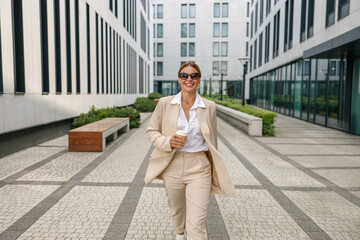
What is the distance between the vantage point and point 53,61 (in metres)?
11.0

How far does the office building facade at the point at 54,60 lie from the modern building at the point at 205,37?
36048 mm

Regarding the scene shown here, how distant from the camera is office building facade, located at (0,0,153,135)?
838 centimetres

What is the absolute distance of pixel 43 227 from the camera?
3.88 metres

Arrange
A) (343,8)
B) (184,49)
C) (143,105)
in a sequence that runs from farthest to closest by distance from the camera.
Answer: (184,49) < (143,105) < (343,8)

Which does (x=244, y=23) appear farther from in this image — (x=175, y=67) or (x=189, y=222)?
(x=189, y=222)

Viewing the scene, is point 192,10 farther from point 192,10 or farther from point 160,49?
point 160,49

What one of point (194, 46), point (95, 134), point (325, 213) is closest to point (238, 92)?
point (194, 46)

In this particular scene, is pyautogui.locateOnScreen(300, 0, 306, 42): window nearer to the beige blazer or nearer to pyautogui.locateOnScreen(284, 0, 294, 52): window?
pyautogui.locateOnScreen(284, 0, 294, 52): window

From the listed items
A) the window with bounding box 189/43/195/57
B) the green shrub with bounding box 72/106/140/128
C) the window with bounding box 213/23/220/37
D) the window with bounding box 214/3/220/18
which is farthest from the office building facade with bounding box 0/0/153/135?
the window with bounding box 214/3/220/18

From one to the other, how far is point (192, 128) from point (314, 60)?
1646 centimetres

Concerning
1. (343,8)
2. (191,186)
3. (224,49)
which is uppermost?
(224,49)

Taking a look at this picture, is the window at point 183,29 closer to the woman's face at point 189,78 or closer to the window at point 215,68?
the window at point 215,68

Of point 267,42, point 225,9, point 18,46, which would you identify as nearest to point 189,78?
point 18,46

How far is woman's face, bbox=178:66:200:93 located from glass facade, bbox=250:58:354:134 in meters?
12.3
